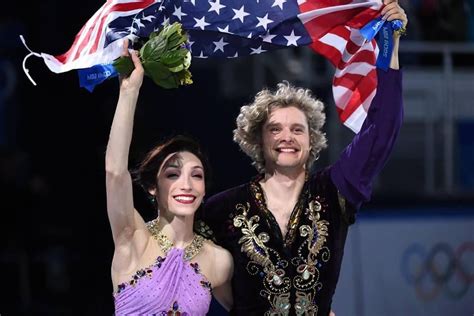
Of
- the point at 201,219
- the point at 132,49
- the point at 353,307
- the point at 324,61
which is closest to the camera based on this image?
the point at 132,49

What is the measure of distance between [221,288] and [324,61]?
4.33 m

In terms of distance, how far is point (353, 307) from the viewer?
27.3 feet

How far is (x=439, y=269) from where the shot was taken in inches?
339

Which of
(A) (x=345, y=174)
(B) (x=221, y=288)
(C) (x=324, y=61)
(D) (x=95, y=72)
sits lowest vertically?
(B) (x=221, y=288)

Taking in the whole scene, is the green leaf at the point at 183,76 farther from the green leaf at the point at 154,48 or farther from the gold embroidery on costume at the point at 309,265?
the gold embroidery on costume at the point at 309,265

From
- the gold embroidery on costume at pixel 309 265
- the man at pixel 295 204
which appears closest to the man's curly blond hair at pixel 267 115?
the man at pixel 295 204

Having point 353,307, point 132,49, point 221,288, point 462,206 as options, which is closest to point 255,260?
point 221,288

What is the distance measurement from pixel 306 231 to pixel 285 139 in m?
0.41

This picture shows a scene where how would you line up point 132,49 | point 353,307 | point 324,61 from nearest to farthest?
point 132,49
point 353,307
point 324,61

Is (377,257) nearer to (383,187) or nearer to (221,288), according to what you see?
(383,187)

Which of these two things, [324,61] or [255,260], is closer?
[255,260]

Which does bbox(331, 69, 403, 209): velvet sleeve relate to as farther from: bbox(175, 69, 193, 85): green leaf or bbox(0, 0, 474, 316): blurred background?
bbox(0, 0, 474, 316): blurred background

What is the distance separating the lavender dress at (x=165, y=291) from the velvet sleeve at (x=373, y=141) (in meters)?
0.81

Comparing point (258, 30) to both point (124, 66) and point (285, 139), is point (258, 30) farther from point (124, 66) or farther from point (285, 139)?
point (124, 66)
